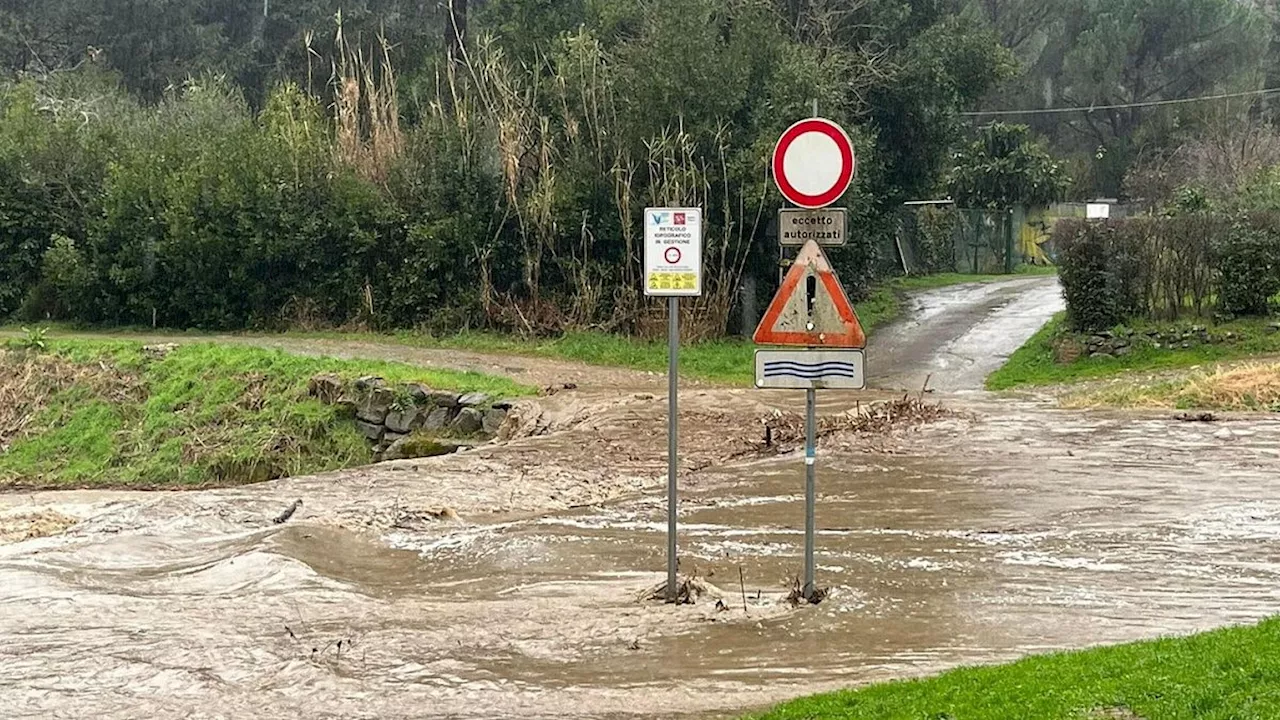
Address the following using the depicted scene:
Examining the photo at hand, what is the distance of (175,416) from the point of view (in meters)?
19.1

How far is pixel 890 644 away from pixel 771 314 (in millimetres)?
1967

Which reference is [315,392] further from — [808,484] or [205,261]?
[808,484]

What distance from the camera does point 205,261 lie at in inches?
1006

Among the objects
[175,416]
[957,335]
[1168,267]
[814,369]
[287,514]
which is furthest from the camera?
[957,335]

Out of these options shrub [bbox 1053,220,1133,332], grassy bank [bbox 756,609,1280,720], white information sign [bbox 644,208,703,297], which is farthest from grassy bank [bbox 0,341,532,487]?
grassy bank [bbox 756,609,1280,720]

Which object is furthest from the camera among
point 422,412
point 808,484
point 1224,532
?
point 422,412

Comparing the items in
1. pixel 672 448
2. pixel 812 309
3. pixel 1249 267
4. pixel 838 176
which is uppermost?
pixel 838 176

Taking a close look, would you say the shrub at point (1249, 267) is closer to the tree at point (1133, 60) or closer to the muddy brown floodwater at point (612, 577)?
the muddy brown floodwater at point (612, 577)

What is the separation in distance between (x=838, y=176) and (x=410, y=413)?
12.1 m

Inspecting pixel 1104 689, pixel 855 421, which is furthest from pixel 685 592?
pixel 855 421

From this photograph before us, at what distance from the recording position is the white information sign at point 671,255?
706cm

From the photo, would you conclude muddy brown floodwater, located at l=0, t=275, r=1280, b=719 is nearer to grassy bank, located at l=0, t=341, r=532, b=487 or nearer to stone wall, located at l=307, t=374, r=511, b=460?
stone wall, located at l=307, t=374, r=511, b=460

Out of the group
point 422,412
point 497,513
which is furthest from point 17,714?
point 422,412

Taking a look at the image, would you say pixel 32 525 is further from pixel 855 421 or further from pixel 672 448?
pixel 855 421
